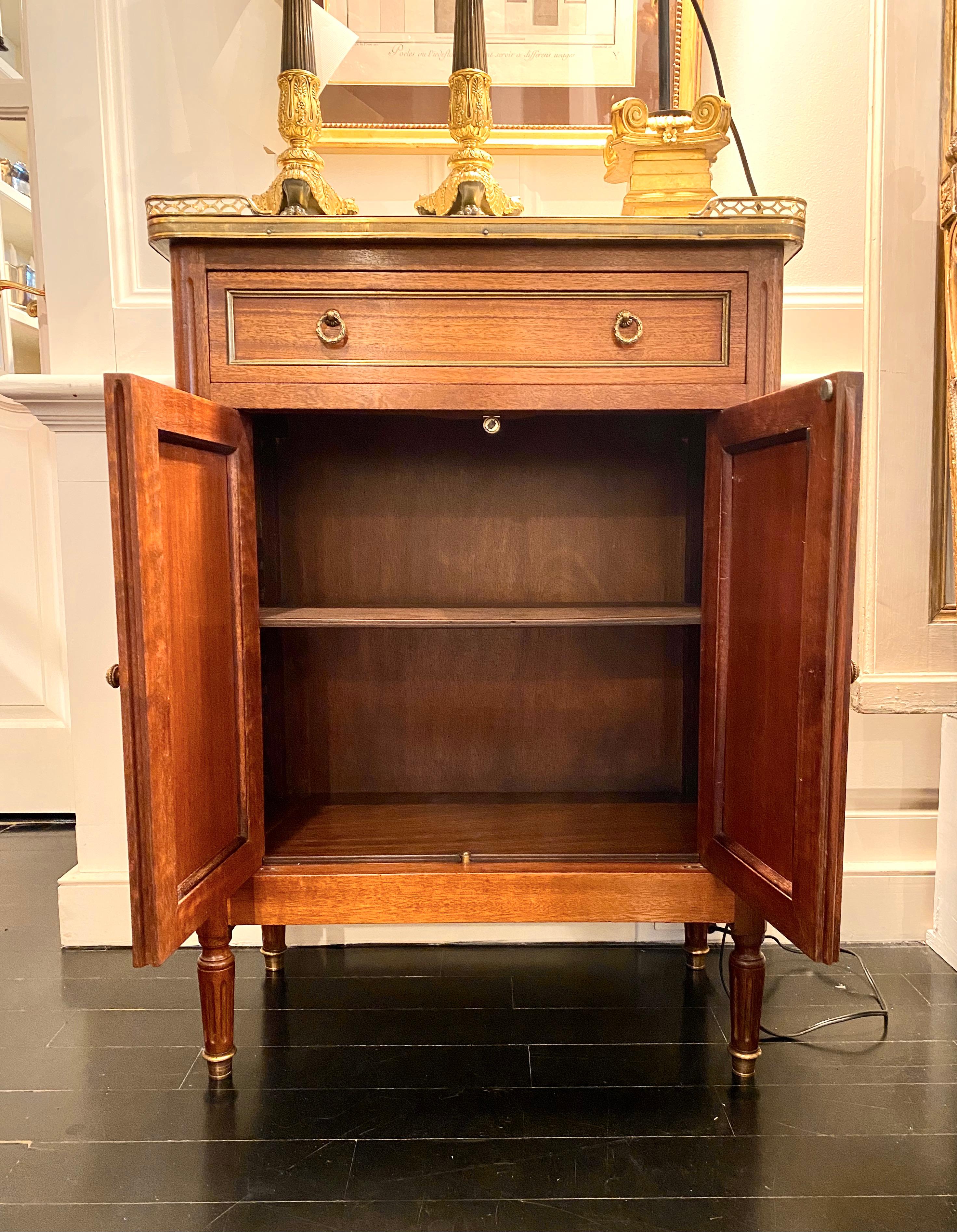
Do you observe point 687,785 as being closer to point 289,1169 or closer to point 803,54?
point 289,1169

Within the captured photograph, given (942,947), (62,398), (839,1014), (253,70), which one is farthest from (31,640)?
(942,947)

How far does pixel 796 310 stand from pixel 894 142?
1.00 feet

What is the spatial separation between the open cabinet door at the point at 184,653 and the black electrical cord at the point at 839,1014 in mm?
738

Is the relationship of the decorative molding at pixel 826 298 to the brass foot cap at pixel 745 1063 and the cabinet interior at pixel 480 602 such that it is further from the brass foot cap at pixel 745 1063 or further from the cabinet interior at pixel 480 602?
the brass foot cap at pixel 745 1063

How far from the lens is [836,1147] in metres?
1.05

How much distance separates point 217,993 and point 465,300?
3.23 ft

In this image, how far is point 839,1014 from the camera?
4.46ft

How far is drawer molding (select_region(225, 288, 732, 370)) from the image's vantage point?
44.1 inches

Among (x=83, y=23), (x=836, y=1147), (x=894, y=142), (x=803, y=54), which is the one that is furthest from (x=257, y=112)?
(x=836, y=1147)

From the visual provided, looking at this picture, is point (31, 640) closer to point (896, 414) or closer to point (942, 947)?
point (896, 414)

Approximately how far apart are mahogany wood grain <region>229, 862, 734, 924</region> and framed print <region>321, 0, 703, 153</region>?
4.01ft

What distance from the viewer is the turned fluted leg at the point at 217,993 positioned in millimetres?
1151

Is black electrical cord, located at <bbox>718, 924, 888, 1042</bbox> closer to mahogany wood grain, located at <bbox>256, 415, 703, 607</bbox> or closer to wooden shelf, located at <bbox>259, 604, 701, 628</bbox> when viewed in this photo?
wooden shelf, located at <bbox>259, 604, 701, 628</bbox>

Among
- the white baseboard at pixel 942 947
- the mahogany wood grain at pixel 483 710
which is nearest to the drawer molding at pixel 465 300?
the mahogany wood grain at pixel 483 710
